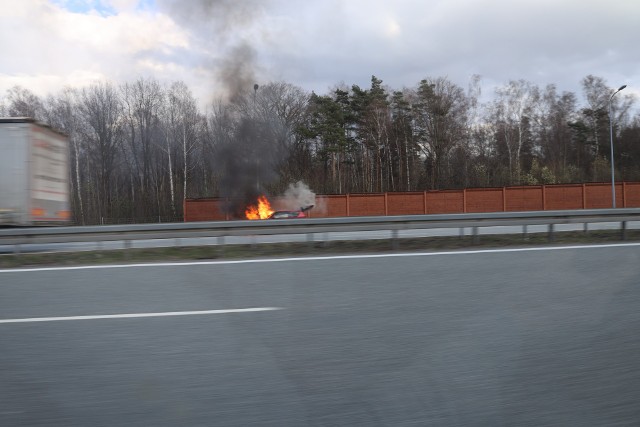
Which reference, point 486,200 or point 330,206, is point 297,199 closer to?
point 330,206

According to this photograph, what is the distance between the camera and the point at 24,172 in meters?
12.9

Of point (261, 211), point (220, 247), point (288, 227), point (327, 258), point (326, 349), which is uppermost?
point (261, 211)

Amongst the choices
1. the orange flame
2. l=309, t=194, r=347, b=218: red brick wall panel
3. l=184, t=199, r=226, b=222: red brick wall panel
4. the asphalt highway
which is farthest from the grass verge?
l=184, t=199, r=226, b=222: red brick wall panel

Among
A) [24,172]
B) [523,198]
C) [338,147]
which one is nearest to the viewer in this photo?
[24,172]

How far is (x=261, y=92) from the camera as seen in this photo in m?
24.8

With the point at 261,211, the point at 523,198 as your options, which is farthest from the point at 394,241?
the point at 523,198

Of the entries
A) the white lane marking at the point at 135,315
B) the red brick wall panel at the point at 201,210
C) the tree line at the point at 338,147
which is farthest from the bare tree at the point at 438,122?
the white lane marking at the point at 135,315

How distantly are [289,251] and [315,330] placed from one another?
630cm

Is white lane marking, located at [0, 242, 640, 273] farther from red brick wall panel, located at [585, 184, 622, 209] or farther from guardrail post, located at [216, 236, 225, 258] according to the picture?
red brick wall panel, located at [585, 184, 622, 209]

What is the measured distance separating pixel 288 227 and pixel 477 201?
2026cm

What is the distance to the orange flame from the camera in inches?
998

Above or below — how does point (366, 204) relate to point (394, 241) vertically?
above

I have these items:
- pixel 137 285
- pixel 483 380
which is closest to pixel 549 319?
pixel 483 380

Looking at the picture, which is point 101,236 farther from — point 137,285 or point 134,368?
point 134,368
